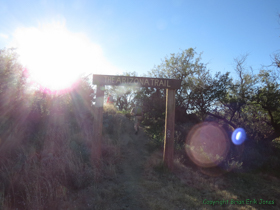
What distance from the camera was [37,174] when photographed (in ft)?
15.0

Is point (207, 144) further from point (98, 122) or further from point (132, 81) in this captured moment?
point (98, 122)

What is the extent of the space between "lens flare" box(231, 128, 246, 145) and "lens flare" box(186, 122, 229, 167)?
1.09 feet

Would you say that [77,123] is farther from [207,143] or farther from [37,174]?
[207,143]

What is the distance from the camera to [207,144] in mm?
8172

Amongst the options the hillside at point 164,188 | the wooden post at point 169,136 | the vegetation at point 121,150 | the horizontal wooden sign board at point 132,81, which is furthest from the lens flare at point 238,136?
the horizontal wooden sign board at point 132,81

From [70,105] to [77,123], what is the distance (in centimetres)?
198

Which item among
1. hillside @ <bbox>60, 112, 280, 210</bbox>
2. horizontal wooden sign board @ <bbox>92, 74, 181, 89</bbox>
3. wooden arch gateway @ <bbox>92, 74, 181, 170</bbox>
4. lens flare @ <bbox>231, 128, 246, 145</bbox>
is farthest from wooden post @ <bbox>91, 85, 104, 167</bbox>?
lens flare @ <bbox>231, 128, 246, 145</bbox>

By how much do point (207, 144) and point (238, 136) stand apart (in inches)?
66.7

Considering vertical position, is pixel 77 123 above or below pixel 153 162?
above

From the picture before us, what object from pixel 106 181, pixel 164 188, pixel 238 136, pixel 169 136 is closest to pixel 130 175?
pixel 106 181

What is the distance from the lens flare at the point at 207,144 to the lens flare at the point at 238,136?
Answer: 333 millimetres

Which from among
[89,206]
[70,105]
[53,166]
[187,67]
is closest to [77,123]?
[70,105]

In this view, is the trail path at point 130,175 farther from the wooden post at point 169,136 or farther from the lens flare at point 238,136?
the lens flare at point 238,136

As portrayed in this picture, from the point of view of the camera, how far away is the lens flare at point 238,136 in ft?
27.8
